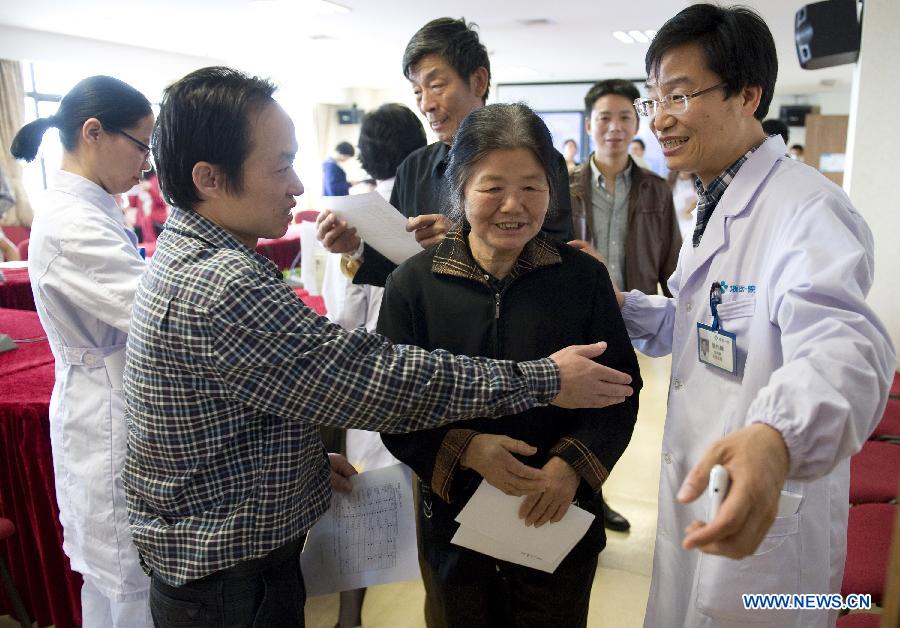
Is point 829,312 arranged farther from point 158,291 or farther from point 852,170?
point 852,170

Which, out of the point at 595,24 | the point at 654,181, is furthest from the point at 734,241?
the point at 595,24

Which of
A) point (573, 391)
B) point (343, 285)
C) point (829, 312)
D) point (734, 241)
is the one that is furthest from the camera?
point (343, 285)

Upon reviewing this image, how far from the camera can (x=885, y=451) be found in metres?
2.33

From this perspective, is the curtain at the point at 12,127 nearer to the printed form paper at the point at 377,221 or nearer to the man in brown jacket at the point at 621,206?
the man in brown jacket at the point at 621,206

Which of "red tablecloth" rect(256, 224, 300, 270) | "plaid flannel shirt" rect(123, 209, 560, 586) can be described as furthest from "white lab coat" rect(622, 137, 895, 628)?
"red tablecloth" rect(256, 224, 300, 270)

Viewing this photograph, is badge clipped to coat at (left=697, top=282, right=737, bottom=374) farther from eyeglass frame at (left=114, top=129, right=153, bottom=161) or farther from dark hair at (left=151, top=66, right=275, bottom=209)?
eyeglass frame at (left=114, top=129, right=153, bottom=161)

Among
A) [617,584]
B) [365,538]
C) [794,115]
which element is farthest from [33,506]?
[794,115]

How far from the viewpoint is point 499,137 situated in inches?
49.8

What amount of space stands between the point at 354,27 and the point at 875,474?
870 cm

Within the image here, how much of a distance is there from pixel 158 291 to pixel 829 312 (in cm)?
101

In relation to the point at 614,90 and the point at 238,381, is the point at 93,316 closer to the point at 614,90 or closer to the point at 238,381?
the point at 238,381

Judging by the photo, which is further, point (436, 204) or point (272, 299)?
point (436, 204)

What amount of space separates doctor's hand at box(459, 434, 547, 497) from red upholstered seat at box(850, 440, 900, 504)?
1373 millimetres

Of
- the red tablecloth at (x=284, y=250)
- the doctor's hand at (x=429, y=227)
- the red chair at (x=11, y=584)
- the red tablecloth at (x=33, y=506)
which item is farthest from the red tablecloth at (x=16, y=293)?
the doctor's hand at (x=429, y=227)
